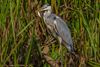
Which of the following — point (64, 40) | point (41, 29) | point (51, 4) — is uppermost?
point (51, 4)

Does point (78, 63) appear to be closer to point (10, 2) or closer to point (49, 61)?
point (49, 61)

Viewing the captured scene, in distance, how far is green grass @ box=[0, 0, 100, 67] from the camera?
165cm

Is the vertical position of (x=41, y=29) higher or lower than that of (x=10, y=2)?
lower

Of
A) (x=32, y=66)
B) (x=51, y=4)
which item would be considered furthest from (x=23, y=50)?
(x=51, y=4)

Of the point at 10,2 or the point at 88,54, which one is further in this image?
the point at 88,54

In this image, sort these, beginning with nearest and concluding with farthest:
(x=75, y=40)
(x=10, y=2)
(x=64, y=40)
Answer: (x=10, y=2) < (x=75, y=40) < (x=64, y=40)

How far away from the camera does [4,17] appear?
170 centimetres

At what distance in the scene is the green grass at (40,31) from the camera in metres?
1.65

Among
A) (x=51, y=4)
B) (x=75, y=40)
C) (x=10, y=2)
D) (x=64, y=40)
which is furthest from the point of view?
(x=64, y=40)

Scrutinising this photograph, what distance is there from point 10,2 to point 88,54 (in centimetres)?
54

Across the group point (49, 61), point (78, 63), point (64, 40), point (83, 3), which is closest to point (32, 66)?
point (49, 61)

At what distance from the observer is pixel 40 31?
1.78 meters

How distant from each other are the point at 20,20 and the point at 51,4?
0.64 feet

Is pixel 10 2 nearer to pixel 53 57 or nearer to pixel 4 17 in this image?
pixel 4 17
